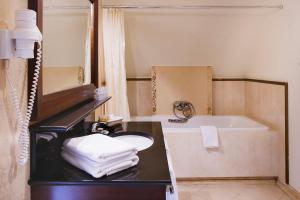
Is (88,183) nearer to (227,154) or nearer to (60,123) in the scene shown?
(60,123)

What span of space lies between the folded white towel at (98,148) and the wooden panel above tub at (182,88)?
2885 mm

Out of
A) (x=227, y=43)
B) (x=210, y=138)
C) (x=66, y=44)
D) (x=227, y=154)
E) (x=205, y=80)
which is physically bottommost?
(x=227, y=154)

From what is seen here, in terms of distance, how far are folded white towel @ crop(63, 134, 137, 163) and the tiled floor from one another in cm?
194

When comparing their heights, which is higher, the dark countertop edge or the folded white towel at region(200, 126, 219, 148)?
the dark countertop edge

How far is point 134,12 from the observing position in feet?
11.1

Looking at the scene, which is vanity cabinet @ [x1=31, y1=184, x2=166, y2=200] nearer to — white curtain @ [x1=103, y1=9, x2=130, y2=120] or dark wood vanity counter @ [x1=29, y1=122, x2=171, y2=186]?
dark wood vanity counter @ [x1=29, y1=122, x2=171, y2=186]

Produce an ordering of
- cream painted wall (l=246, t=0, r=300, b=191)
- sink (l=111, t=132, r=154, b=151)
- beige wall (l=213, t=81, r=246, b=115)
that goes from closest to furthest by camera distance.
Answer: sink (l=111, t=132, r=154, b=151) < cream painted wall (l=246, t=0, r=300, b=191) < beige wall (l=213, t=81, r=246, b=115)

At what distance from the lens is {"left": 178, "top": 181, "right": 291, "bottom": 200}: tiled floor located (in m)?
2.91

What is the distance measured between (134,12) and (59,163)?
255cm

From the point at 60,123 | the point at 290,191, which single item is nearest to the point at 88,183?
the point at 60,123

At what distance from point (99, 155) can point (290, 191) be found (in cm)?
265

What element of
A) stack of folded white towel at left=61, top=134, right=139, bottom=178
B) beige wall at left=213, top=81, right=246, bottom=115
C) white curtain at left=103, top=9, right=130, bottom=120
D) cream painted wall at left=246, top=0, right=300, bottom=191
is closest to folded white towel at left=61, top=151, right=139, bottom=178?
stack of folded white towel at left=61, top=134, right=139, bottom=178

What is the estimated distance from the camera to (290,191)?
295 centimetres

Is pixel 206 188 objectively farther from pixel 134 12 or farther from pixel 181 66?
pixel 134 12
